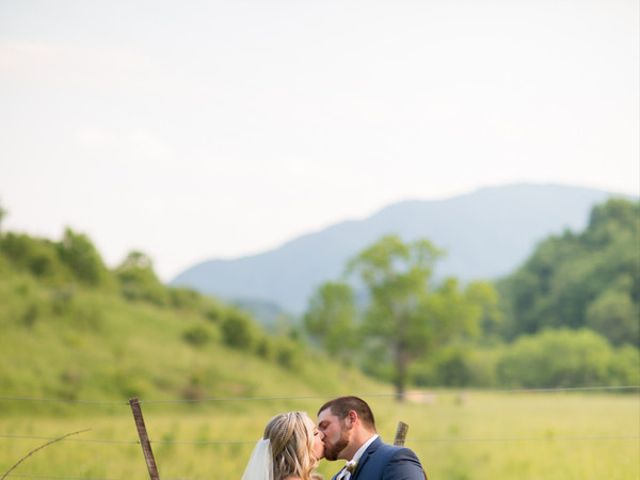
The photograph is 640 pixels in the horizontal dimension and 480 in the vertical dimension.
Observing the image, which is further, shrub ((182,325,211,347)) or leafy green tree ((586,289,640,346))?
leafy green tree ((586,289,640,346))

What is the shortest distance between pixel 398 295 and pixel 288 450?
52.1 metres

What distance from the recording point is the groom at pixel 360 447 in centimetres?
584

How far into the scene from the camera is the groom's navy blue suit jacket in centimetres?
582

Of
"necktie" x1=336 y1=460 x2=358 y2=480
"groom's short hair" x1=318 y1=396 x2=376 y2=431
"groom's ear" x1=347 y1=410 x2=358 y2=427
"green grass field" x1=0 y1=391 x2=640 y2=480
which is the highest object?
"groom's short hair" x1=318 y1=396 x2=376 y2=431

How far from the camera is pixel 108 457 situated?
21.5 meters

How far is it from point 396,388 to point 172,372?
22.0 metres

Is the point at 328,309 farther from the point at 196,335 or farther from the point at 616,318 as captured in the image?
the point at 616,318

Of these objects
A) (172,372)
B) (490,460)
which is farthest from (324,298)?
(490,460)

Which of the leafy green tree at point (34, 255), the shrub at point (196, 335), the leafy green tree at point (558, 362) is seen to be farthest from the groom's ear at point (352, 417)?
the leafy green tree at point (558, 362)

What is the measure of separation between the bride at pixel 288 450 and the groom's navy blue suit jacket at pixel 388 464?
0.88 feet

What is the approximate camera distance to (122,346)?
37.4 m

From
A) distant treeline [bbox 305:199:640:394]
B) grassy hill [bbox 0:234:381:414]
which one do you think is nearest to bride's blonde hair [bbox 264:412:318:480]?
grassy hill [bbox 0:234:381:414]

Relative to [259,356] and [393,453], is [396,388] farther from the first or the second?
[393,453]

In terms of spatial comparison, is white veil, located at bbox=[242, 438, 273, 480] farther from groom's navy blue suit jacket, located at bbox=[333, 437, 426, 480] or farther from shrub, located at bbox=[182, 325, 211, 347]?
shrub, located at bbox=[182, 325, 211, 347]
